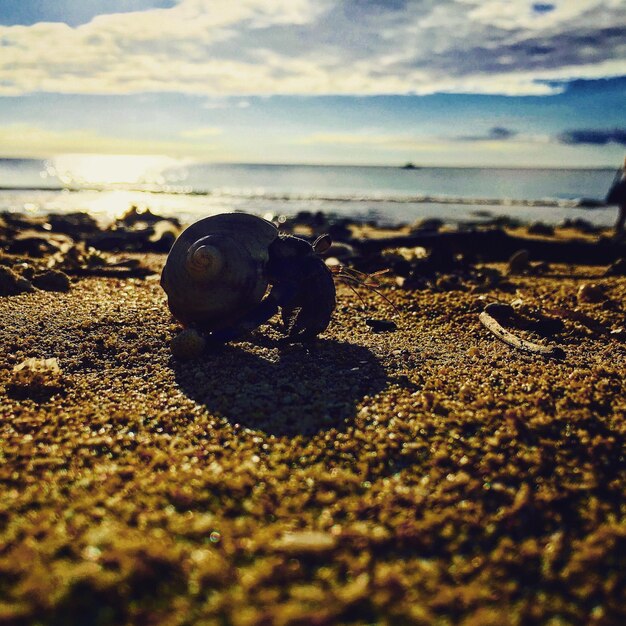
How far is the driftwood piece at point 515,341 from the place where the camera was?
5027 millimetres

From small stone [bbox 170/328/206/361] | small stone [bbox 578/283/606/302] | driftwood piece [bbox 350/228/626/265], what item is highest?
driftwood piece [bbox 350/228/626/265]

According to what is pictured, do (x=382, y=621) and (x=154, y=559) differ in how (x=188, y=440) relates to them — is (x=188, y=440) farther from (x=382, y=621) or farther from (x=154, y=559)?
(x=382, y=621)

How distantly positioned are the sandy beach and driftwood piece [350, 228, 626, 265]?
6.77m

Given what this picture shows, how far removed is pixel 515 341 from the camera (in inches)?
211

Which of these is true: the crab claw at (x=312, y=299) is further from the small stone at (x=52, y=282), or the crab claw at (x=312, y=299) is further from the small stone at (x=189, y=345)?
the small stone at (x=52, y=282)

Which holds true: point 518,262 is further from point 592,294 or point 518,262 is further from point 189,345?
point 189,345

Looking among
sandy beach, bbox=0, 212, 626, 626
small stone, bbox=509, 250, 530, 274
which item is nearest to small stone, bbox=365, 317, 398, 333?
sandy beach, bbox=0, 212, 626, 626

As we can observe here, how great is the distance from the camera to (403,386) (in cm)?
434

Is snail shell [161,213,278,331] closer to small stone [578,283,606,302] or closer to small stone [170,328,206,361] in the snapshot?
small stone [170,328,206,361]

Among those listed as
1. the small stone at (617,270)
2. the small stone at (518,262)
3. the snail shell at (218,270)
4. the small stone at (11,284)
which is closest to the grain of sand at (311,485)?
the snail shell at (218,270)

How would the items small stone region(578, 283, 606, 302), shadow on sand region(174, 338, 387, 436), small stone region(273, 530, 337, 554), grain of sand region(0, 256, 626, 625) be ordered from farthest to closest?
small stone region(578, 283, 606, 302), shadow on sand region(174, 338, 387, 436), small stone region(273, 530, 337, 554), grain of sand region(0, 256, 626, 625)

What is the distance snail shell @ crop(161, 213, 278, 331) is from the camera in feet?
15.4

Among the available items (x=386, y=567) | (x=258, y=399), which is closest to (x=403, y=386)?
(x=258, y=399)

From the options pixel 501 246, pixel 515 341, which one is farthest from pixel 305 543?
pixel 501 246
